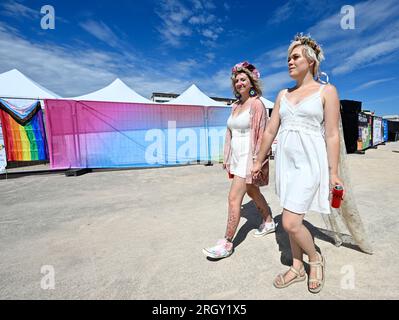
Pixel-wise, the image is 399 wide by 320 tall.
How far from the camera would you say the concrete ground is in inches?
67.3

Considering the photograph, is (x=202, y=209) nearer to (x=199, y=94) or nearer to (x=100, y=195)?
(x=100, y=195)

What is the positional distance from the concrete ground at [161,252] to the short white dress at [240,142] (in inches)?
34.4

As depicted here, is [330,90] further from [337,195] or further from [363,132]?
[363,132]

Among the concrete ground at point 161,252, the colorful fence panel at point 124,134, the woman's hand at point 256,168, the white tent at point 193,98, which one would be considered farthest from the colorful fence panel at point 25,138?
the woman's hand at point 256,168

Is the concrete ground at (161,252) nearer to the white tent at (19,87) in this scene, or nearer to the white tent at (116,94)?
the white tent at (19,87)

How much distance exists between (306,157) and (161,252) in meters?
1.69

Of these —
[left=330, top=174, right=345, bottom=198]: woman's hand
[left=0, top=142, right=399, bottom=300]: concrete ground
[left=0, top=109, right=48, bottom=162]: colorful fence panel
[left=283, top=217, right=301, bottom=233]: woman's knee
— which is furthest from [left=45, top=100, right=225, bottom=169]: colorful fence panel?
[left=330, top=174, right=345, bottom=198]: woman's hand

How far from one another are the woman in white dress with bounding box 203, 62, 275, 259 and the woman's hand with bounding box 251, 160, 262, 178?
0.07m

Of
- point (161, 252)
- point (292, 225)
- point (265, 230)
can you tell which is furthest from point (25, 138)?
point (292, 225)

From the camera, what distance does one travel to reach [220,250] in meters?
2.09

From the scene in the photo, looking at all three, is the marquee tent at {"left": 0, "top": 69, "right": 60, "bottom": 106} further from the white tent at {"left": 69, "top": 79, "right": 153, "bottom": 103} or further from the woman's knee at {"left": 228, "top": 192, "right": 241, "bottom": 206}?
the woman's knee at {"left": 228, "top": 192, "right": 241, "bottom": 206}

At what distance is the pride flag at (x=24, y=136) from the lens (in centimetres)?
684
